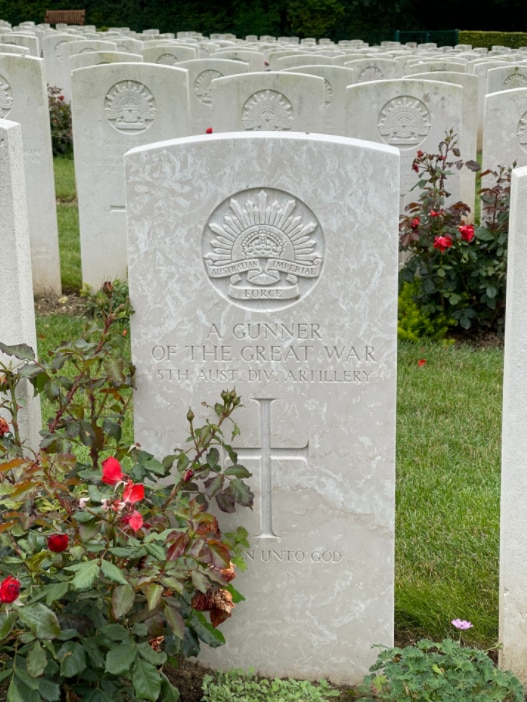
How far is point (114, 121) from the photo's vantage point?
22.2 ft

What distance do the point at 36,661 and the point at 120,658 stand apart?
0.22 m

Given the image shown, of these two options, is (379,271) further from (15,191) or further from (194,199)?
(15,191)

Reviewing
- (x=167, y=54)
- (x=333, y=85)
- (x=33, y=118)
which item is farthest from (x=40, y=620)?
(x=167, y=54)

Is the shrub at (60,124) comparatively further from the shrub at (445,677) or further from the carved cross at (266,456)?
the shrub at (445,677)

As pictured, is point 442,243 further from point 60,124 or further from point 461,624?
point 60,124

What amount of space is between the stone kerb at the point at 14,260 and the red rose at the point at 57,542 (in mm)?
796

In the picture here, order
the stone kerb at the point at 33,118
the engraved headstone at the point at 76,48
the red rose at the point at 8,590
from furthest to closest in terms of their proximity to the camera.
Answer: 1. the engraved headstone at the point at 76,48
2. the stone kerb at the point at 33,118
3. the red rose at the point at 8,590

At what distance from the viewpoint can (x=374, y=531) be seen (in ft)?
10.0

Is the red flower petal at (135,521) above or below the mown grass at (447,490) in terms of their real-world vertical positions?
above

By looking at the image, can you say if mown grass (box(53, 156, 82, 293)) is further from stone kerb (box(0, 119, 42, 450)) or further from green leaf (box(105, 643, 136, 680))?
green leaf (box(105, 643, 136, 680))

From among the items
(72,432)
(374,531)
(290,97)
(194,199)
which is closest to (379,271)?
(194,199)

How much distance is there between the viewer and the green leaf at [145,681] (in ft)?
7.56

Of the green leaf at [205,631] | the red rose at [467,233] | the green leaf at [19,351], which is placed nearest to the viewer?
the green leaf at [205,631]

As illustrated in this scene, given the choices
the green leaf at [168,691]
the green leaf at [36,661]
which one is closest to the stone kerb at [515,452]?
the green leaf at [168,691]
